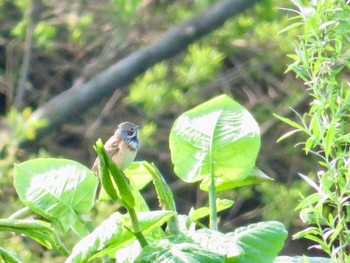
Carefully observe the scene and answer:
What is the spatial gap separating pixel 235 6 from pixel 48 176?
3823 millimetres

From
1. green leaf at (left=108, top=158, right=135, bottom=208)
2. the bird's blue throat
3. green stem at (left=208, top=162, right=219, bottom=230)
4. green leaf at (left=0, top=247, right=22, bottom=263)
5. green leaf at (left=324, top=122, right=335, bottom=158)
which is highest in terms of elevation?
green leaf at (left=108, top=158, right=135, bottom=208)

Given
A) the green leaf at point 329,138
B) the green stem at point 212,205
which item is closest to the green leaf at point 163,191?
the green stem at point 212,205

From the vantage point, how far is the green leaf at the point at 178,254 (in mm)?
694

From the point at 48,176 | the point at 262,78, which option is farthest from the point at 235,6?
the point at 48,176

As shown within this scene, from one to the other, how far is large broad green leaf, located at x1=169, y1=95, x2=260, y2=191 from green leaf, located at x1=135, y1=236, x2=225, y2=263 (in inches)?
5.0

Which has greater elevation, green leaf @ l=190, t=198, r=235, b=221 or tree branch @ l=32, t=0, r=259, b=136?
green leaf @ l=190, t=198, r=235, b=221

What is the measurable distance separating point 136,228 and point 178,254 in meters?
0.05

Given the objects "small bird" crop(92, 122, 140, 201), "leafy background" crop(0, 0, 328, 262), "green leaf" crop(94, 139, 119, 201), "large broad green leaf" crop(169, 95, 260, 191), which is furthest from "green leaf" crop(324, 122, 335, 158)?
"leafy background" crop(0, 0, 328, 262)

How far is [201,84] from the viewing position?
15.5ft

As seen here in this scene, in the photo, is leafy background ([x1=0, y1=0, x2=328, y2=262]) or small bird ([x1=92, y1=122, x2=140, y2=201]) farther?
leafy background ([x1=0, y1=0, x2=328, y2=262])

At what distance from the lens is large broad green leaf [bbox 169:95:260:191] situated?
829mm

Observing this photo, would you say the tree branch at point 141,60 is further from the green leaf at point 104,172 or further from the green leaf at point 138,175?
the green leaf at point 104,172

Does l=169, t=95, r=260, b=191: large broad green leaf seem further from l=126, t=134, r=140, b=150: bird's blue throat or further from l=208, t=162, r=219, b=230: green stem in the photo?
l=126, t=134, r=140, b=150: bird's blue throat

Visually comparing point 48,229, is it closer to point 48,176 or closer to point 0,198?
point 48,176
